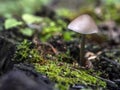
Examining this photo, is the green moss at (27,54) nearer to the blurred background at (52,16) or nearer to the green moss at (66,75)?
the green moss at (66,75)

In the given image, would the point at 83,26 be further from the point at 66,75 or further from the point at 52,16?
the point at 52,16

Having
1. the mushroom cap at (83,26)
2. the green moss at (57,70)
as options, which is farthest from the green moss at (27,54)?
the mushroom cap at (83,26)

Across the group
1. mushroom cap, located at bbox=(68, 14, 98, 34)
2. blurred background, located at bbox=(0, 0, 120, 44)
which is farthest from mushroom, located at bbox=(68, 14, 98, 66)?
blurred background, located at bbox=(0, 0, 120, 44)

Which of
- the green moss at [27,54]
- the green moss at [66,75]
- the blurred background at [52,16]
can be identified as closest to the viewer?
the green moss at [66,75]

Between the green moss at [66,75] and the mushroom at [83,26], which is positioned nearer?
the green moss at [66,75]

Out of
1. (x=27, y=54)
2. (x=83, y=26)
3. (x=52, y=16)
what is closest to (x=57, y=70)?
(x=27, y=54)

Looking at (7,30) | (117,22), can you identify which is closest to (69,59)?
(7,30)

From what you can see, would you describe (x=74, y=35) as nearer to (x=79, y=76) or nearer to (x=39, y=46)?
(x=39, y=46)
